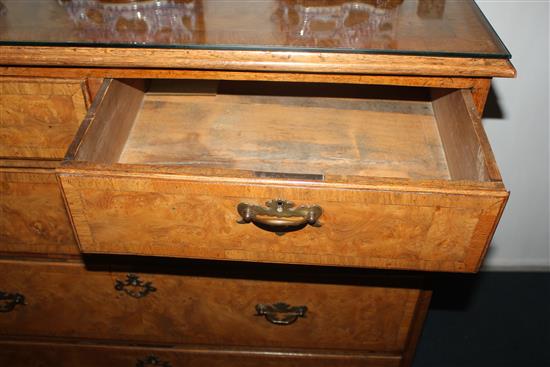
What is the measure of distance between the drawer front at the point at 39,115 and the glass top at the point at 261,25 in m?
0.06

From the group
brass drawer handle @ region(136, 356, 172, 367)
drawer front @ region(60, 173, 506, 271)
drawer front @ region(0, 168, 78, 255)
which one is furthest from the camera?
brass drawer handle @ region(136, 356, 172, 367)

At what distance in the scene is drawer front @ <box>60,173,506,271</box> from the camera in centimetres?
58

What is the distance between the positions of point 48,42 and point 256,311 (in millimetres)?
564

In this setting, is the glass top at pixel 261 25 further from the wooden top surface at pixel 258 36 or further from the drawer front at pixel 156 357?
the drawer front at pixel 156 357

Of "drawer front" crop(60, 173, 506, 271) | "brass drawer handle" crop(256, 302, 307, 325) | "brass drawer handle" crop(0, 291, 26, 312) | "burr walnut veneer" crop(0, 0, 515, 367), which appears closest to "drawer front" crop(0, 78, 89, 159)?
"burr walnut veneer" crop(0, 0, 515, 367)

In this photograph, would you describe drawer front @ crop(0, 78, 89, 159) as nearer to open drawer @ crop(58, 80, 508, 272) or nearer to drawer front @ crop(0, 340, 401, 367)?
open drawer @ crop(58, 80, 508, 272)

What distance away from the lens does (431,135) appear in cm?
83

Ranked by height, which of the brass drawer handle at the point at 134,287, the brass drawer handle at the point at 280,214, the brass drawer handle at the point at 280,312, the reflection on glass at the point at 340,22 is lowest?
the brass drawer handle at the point at 280,312

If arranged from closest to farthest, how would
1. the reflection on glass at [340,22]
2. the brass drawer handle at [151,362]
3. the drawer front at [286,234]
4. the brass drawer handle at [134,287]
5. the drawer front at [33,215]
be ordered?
1. the drawer front at [286,234]
2. the reflection on glass at [340,22]
3. the drawer front at [33,215]
4. the brass drawer handle at [134,287]
5. the brass drawer handle at [151,362]

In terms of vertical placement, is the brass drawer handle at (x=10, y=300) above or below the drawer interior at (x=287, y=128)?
below

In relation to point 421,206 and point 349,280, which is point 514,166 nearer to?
point 349,280

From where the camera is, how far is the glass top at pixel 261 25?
2.22ft

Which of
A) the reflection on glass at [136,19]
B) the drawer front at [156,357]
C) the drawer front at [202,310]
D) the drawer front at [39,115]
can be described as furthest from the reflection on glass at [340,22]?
the drawer front at [156,357]

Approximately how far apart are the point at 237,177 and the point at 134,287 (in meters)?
0.45
